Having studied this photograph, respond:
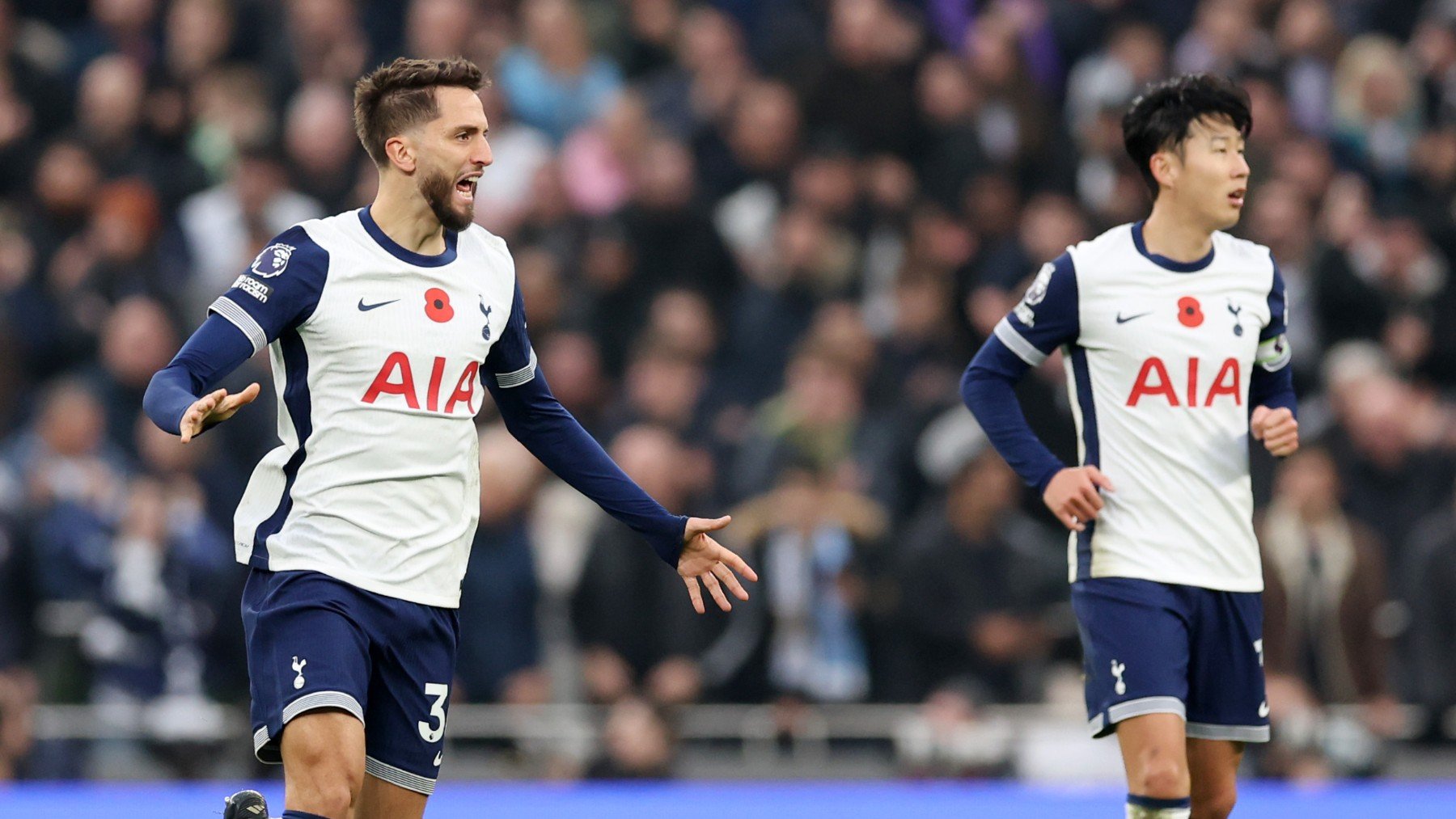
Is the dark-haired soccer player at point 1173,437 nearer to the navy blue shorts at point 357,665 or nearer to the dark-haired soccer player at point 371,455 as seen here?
the dark-haired soccer player at point 371,455

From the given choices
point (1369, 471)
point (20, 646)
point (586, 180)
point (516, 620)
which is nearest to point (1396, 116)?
point (1369, 471)

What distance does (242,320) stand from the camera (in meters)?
5.13

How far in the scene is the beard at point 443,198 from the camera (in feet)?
17.7

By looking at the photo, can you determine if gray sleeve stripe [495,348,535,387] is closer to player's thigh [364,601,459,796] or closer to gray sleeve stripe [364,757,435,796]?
player's thigh [364,601,459,796]

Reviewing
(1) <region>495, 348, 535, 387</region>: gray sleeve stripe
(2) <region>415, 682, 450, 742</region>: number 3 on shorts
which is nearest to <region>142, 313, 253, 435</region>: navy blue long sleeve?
(1) <region>495, 348, 535, 387</region>: gray sleeve stripe

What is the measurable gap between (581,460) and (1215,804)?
2.10 metres

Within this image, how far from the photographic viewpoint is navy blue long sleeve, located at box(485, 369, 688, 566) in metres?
5.72

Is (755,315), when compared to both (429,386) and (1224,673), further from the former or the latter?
(429,386)

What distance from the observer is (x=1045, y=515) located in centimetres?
1052

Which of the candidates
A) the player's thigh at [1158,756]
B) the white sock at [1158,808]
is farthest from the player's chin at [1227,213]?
the white sock at [1158,808]

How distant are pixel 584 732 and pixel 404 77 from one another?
5.13m

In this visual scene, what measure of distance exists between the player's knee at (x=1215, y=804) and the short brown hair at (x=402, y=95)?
114 inches

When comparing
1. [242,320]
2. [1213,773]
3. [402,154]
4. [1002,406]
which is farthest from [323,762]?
[1213,773]

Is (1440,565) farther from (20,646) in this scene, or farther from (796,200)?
(20,646)
